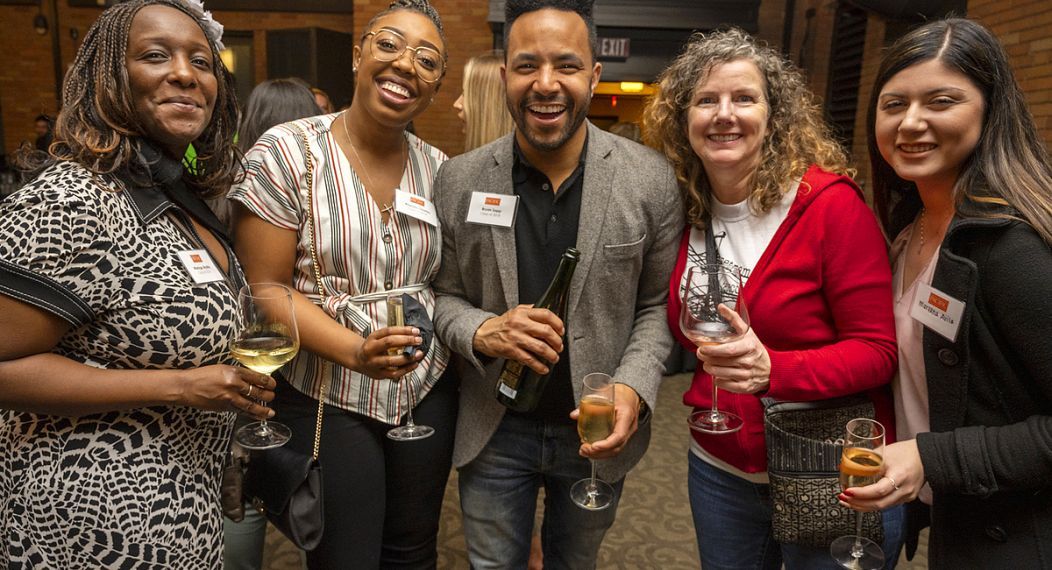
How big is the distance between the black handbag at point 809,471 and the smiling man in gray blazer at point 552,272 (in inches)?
12.7

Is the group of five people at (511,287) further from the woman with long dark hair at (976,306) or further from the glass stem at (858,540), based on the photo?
the glass stem at (858,540)

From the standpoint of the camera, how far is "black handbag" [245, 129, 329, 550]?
1522 mm

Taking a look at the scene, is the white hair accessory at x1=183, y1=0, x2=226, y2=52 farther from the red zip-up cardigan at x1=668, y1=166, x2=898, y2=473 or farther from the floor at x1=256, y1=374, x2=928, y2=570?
the floor at x1=256, y1=374, x2=928, y2=570

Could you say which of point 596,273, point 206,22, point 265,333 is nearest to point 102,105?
point 206,22

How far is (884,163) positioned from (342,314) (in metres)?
1.32

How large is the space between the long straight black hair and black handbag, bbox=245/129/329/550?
1.36 metres

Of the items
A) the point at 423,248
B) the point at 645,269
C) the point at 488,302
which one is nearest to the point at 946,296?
the point at 645,269

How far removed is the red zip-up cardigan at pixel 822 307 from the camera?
1.39 meters

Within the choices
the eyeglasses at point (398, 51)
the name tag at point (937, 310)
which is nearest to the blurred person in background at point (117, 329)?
the eyeglasses at point (398, 51)

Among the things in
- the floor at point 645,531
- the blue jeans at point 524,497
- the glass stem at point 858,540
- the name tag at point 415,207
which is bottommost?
the floor at point 645,531

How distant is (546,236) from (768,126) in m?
0.59

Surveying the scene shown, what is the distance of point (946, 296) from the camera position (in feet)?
3.99

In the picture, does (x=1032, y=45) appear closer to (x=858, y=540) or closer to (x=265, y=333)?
(x=858, y=540)

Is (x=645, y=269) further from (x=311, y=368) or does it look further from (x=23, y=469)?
(x=23, y=469)
